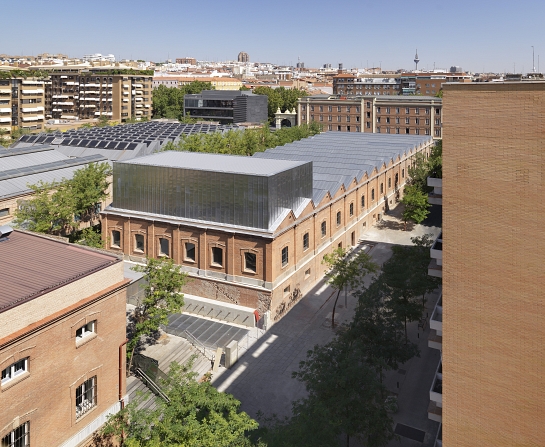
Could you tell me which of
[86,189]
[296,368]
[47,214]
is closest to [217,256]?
[296,368]

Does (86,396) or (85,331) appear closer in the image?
(85,331)

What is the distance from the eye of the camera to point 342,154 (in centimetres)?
5953

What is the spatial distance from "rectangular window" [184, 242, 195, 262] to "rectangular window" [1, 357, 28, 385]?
19054mm

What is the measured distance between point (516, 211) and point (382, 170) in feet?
144

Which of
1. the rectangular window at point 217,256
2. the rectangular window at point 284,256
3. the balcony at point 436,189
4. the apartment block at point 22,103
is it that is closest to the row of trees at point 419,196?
the rectangular window at point 284,256

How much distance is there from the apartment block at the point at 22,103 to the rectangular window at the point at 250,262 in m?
93.0

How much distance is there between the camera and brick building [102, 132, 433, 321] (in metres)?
32.8

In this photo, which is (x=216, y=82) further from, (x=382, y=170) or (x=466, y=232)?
(x=466, y=232)

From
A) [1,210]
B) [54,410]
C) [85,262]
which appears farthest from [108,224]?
[54,410]

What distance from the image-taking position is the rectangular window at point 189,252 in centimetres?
3503

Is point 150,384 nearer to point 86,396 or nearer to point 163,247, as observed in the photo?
point 86,396

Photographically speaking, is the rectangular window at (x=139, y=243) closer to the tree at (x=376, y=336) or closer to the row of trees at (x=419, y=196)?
the tree at (x=376, y=336)

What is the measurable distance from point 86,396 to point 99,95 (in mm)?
131595

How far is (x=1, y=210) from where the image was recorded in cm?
4059
